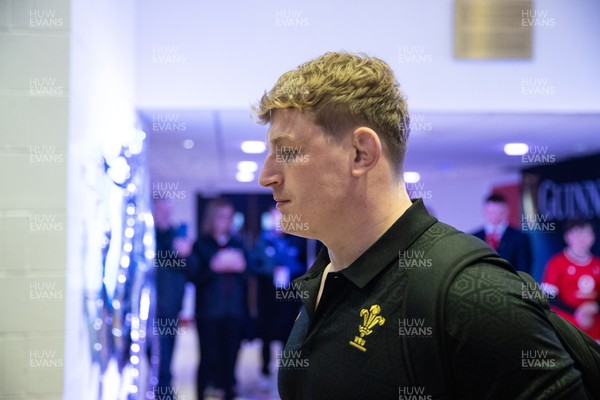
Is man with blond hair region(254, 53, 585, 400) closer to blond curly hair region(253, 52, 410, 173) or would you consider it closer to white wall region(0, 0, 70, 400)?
blond curly hair region(253, 52, 410, 173)

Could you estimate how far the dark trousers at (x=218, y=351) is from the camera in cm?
470

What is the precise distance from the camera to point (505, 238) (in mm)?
5430

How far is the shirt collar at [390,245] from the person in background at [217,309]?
12.5 ft

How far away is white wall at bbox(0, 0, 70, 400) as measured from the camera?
2205mm

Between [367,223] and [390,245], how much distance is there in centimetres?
6

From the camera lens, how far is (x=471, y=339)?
0.81 m

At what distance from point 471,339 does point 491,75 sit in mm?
3552

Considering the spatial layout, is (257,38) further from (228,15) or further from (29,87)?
(29,87)

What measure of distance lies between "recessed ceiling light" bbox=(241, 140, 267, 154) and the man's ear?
15.6 ft

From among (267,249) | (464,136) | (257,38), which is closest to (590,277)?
(464,136)
